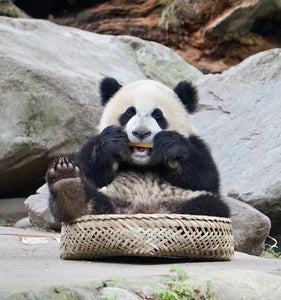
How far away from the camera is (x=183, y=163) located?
390 centimetres

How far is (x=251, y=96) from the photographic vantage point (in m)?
6.64

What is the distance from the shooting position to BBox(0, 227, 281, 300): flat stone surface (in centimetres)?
246

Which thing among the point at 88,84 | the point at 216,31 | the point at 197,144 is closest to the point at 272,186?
the point at 197,144

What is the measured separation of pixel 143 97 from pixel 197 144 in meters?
0.45

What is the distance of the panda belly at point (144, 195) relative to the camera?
3.83 m

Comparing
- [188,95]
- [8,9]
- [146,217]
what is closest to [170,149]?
[146,217]

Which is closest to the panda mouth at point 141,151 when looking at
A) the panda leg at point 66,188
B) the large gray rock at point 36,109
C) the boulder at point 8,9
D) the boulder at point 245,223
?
the panda leg at point 66,188

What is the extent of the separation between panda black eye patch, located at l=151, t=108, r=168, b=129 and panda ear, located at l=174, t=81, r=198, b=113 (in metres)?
0.33

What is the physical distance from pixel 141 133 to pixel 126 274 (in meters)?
1.24

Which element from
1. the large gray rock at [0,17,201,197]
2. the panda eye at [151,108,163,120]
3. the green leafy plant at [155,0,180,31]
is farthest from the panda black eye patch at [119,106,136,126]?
the green leafy plant at [155,0,180,31]

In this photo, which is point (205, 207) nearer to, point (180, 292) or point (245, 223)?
point (180, 292)

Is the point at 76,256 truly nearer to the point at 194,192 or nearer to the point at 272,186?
the point at 194,192

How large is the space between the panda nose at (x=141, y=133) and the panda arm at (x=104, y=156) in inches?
2.6

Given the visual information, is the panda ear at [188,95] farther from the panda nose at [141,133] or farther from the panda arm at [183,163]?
the panda nose at [141,133]
